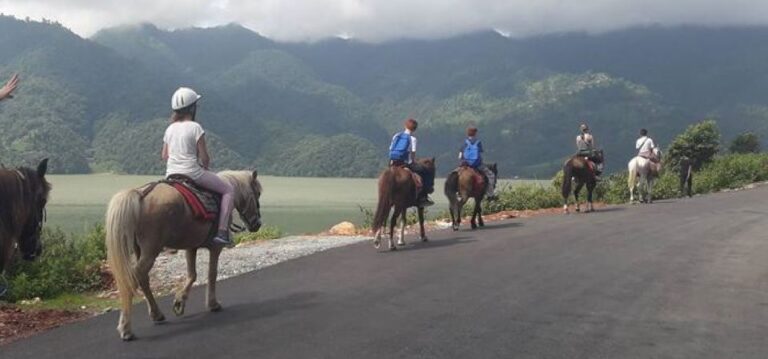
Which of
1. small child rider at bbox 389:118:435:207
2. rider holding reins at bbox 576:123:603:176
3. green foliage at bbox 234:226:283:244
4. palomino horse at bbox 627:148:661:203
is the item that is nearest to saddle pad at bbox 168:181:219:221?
small child rider at bbox 389:118:435:207

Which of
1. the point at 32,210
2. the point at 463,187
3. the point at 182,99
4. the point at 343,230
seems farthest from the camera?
the point at 343,230

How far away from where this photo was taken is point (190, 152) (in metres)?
8.09

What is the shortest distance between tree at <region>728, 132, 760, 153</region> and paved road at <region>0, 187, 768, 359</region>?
42408mm

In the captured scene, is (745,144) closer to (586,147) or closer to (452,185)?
(586,147)

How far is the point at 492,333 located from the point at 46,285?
6.74m

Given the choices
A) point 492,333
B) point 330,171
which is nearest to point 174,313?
point 492,333

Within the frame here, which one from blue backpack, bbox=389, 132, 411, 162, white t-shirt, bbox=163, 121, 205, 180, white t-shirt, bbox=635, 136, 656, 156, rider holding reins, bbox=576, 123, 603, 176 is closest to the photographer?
white t-shirt, bbox=163, 121, 205, 180

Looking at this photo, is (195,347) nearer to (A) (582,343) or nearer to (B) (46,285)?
(A) (582,343)

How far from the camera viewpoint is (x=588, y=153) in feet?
71.8

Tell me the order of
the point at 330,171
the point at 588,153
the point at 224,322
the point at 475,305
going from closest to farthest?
the point at 224,322 < the point at 475,305 < the point at 588,153 < the point at 330,171

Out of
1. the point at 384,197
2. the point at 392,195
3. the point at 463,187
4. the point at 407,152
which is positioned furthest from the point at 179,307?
the point at 463,187

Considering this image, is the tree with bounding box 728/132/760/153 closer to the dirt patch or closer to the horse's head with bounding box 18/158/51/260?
the dirt patch

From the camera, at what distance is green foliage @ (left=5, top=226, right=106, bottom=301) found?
10.2 meters

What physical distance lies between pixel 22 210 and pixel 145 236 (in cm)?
140
